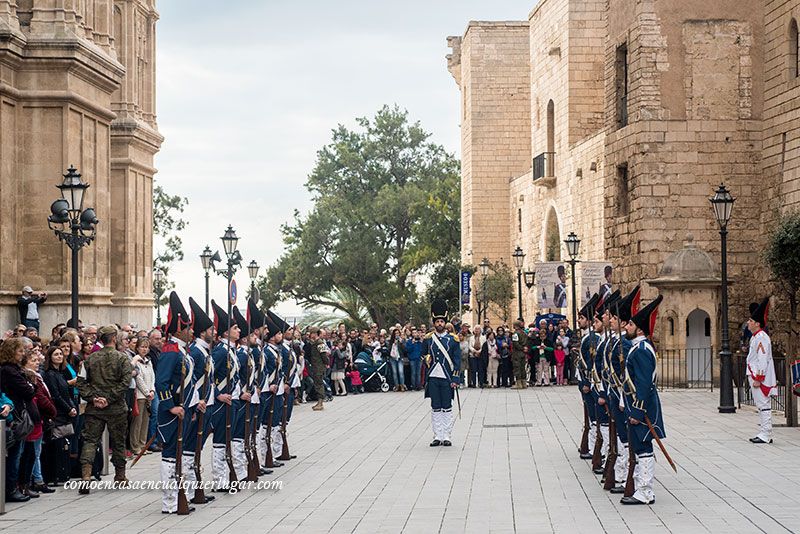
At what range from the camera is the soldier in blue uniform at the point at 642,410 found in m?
12.5

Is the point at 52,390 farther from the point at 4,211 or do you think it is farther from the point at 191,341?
the point at 4,211

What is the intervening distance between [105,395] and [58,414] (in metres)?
0.53

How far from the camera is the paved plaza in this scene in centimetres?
1160

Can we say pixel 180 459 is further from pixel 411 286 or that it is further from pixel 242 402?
pixel 411 286

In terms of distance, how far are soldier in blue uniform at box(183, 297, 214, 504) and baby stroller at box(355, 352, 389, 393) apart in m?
20.5

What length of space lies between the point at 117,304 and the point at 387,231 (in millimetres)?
42060

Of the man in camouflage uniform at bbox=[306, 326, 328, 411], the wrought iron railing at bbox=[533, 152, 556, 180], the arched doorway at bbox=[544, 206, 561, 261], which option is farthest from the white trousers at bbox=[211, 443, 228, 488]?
the wrought iron railing at bbox=[533, 152, 556, 180]

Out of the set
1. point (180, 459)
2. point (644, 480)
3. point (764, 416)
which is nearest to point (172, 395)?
point (180, 459)

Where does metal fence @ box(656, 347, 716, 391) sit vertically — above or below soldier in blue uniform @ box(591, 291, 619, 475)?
below

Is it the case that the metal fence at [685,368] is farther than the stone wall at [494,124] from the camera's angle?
No

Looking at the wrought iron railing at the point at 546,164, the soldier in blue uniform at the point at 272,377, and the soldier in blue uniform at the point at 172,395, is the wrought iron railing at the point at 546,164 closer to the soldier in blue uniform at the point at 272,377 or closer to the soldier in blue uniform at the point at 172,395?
the soldier in blue uniform at the point at 272,377

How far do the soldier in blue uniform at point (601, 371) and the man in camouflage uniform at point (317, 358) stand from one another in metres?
11.6

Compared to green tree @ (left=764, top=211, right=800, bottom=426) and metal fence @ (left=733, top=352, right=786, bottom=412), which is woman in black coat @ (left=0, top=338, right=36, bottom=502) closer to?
metal fence @ (left=733, top=352, right=786, bottom=412)

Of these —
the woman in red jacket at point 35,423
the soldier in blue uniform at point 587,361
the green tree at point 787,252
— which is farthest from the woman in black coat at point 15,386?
the green tree at point 787,252
